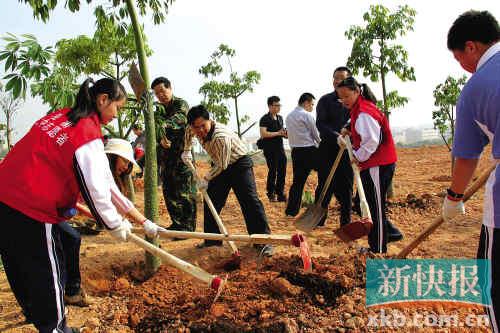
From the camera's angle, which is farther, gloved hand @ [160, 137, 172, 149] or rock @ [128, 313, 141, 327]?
gloved hand @ [160, 137, 172, 149]

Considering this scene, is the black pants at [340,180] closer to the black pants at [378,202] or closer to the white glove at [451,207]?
the black pants at [378,202]

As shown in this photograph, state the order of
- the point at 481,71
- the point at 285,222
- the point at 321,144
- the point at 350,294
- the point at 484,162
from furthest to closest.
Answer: the point at 484,162 → the point at 285,222 → the point at 321,144 → the point at 350,294 → the point at 481,71

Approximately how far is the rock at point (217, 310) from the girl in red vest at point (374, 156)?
1.54 m

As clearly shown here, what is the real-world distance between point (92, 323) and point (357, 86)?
2.99 m

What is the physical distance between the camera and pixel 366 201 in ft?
11.7

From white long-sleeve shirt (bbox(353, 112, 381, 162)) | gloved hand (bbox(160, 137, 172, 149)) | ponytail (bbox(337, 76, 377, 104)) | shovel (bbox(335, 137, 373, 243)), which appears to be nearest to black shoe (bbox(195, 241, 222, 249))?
gloved hand (bbox(160, 137, 172, 149))

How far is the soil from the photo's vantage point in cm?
266

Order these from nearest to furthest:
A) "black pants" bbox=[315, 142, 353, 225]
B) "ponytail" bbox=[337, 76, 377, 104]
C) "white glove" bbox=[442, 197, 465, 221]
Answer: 1. "white glove" bbox=[442, 197, 465, 221]
2. "ponytail" bbox=[337, 76, 377, 104]
3. "black pants" bbox=[315, 142, 353, 225]

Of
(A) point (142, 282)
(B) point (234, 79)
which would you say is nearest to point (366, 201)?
(A) point (142, 282)

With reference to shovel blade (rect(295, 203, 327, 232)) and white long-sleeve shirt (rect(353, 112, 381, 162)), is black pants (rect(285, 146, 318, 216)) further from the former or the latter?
white long-sleeve shirt (rect(353, 112, 381, 162))

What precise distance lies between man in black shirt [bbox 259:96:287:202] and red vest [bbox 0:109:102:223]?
487 centimetres

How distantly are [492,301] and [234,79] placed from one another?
728 centimetres

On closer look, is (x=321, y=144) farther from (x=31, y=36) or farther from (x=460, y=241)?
(x=31, y=36)

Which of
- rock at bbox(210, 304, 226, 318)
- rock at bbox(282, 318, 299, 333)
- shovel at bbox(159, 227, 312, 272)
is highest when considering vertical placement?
shovel at bbox(159, 227, 312, 272)
